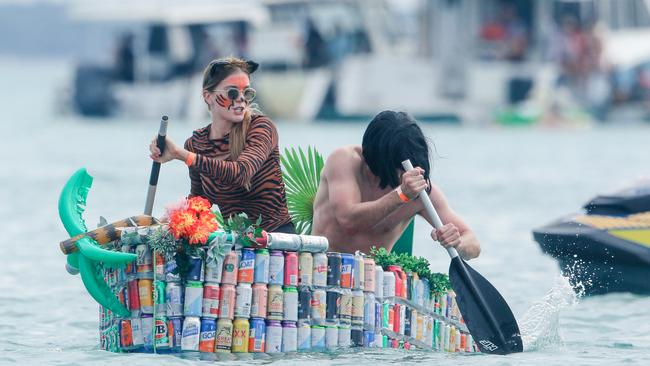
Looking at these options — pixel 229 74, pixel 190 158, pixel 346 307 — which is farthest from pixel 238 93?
pixel 346 307

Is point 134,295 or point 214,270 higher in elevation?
point 214,270

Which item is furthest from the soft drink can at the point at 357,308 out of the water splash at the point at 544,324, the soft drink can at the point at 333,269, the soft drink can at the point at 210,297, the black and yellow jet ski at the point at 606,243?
the black and yellow jet ski at the point at 606,243

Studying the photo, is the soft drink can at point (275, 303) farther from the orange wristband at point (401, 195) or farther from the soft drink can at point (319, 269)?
the orange wristband at point (401, 195)

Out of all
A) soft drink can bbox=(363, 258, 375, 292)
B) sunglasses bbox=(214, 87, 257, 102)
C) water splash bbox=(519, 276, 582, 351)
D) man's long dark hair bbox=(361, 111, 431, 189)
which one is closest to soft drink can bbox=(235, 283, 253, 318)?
soft drink can bbox=(363, 258, 375, 292)

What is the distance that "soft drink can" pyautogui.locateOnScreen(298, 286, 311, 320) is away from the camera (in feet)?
25.9

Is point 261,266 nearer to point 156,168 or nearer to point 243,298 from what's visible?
point 243,298

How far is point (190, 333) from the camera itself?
7.66 metres

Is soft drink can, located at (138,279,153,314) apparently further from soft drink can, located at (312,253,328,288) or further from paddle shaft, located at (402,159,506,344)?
paddle shaft, located at (402,159,506,344)

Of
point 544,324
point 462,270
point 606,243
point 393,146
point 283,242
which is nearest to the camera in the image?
point 283,242

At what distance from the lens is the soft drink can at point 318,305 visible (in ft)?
26.1

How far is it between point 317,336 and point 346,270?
1.21ft

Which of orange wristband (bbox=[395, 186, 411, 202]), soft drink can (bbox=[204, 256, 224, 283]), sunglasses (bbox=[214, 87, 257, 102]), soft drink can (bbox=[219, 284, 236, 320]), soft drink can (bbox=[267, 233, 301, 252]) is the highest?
sunglasses (bbox=[214, 87, 257, 102])

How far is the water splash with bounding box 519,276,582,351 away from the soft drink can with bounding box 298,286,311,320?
5.77ft

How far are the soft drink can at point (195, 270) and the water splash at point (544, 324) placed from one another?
238cm
